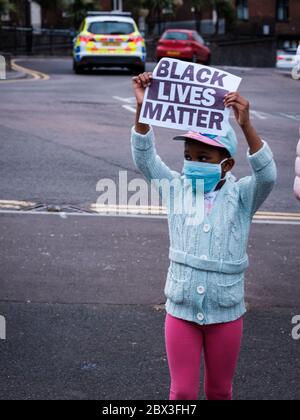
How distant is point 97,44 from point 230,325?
21.0m

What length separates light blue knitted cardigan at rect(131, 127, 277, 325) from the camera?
12.8 feet

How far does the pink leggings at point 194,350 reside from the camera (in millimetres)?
3898

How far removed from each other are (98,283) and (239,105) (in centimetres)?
328

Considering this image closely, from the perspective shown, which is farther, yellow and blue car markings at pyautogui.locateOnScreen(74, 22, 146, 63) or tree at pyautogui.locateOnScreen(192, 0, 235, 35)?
tree at pyautogui.locateOnScreen(192, 0, 235, 35)

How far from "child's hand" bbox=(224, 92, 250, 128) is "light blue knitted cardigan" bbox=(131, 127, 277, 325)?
189mm

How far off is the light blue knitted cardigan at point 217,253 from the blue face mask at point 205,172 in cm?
9

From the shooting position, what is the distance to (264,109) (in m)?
18.0

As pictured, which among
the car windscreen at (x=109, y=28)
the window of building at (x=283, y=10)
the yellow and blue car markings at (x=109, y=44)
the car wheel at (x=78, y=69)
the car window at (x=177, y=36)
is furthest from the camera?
the window of building at (x=283, y=10)

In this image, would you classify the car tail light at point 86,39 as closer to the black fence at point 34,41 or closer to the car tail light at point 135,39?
the car tail light at point 135,39

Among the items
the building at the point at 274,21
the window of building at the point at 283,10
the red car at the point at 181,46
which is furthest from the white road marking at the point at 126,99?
the window of building at the point at 283,10

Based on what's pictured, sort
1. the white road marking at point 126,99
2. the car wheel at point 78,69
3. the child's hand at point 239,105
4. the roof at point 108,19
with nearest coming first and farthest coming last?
the child's hand at point 239,105 → the white road marking at point 126,99 → the roof at point 108,19 → the car wheel at point 78,69

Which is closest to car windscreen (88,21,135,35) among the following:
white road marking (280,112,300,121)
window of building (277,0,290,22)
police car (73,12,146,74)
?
police car (73,12,146,74)

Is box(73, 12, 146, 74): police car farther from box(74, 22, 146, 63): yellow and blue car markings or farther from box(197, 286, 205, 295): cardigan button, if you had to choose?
box(197, 286, 205, 295): cardigan button

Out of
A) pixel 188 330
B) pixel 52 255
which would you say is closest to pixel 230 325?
pixel 188 330
